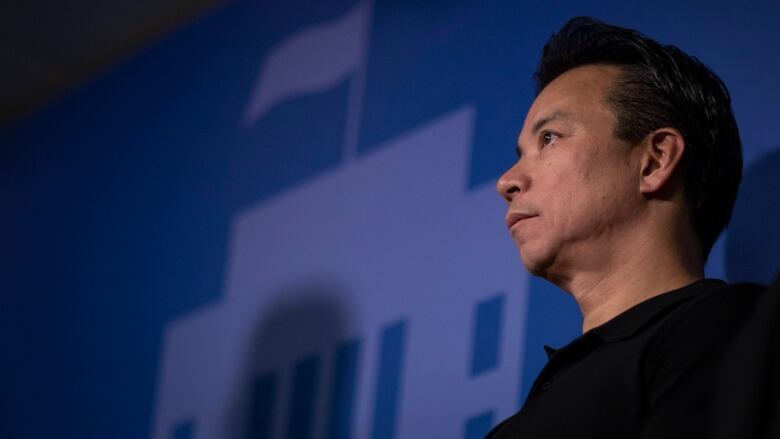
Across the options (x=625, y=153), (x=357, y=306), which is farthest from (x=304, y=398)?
(x=625, y=153)

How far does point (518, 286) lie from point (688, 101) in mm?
357

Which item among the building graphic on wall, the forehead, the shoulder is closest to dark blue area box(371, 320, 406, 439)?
the building graphic on wall

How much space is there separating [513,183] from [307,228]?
24.0 inches

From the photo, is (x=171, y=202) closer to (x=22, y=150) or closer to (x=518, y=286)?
(x=22, y=150)

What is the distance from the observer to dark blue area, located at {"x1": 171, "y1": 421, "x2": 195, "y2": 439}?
1.72 metres

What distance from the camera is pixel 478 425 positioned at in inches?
52.9

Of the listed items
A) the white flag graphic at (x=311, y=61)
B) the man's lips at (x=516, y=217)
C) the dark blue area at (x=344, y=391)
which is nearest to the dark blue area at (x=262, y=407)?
the dark blue area at (x=344, y=391)

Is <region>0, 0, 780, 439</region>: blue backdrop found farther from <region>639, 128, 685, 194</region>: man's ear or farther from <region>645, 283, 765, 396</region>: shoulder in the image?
<region>645, 283, 765, 396</region>: shoulder

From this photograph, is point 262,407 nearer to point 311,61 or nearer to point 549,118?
point 311,61

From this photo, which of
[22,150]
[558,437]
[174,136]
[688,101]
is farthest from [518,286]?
[22,150]

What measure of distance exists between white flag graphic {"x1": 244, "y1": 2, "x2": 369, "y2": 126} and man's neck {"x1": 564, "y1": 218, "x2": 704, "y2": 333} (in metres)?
0.75

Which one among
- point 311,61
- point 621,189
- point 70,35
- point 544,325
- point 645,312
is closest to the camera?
point 645,312

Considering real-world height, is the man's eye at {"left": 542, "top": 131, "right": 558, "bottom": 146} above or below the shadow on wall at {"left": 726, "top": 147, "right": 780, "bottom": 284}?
above

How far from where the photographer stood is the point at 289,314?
1653 millimetres
